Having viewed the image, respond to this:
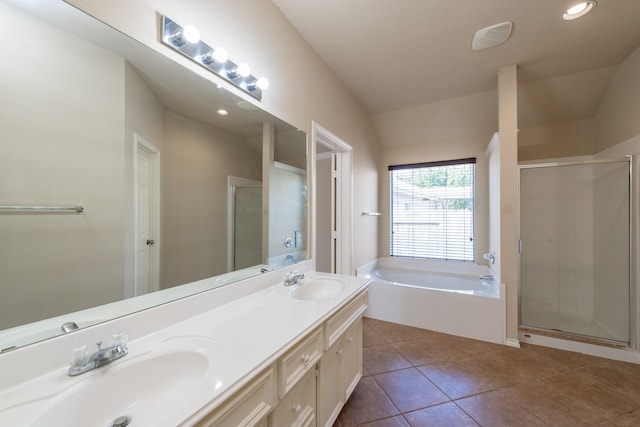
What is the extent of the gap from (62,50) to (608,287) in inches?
165

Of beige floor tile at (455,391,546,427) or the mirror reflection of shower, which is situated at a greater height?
the mirror reflection of shower

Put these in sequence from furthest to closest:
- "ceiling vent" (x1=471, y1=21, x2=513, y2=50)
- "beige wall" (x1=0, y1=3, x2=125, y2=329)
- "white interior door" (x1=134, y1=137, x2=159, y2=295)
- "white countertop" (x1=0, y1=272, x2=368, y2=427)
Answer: "ceiling vent" (x1=471, y1=21, x2=513, y2=50) → "white interior door" (x1=134, y1=137, x2=159, y2=295) → "beige wall" (x1=0, y1=3, x2=125, y2=329) → "white countertop" (x1=0, y1=272, x2=368, y2=427)

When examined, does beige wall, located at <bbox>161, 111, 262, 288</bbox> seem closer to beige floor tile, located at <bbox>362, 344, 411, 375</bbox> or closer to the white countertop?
the white countertop

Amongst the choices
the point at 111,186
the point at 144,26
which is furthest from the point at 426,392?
the point at 144,26

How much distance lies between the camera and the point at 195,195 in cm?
123

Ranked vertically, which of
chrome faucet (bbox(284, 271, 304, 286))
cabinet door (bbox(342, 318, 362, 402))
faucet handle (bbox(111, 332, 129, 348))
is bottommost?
cabinet door (bbox(342, 318, 362, 402))

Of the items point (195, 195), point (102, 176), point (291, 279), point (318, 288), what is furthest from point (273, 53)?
point (318, 288)

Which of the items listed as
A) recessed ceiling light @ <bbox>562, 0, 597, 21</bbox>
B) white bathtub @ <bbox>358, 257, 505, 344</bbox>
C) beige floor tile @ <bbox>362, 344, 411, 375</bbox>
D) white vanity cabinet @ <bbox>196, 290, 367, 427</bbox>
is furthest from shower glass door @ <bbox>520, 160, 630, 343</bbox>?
white vanity cabinet @ <bbox>196, 290, 367, 427</bbox>

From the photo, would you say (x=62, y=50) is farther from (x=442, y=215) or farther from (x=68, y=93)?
(x=442, y=215)

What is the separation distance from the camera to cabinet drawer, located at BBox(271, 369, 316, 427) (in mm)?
946

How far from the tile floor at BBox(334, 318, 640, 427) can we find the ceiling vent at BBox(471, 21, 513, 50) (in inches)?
105

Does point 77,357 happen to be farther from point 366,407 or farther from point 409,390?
point 409,390

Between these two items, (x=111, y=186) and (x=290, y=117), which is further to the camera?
(x=290, y=117)

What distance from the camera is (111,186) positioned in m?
0.88
